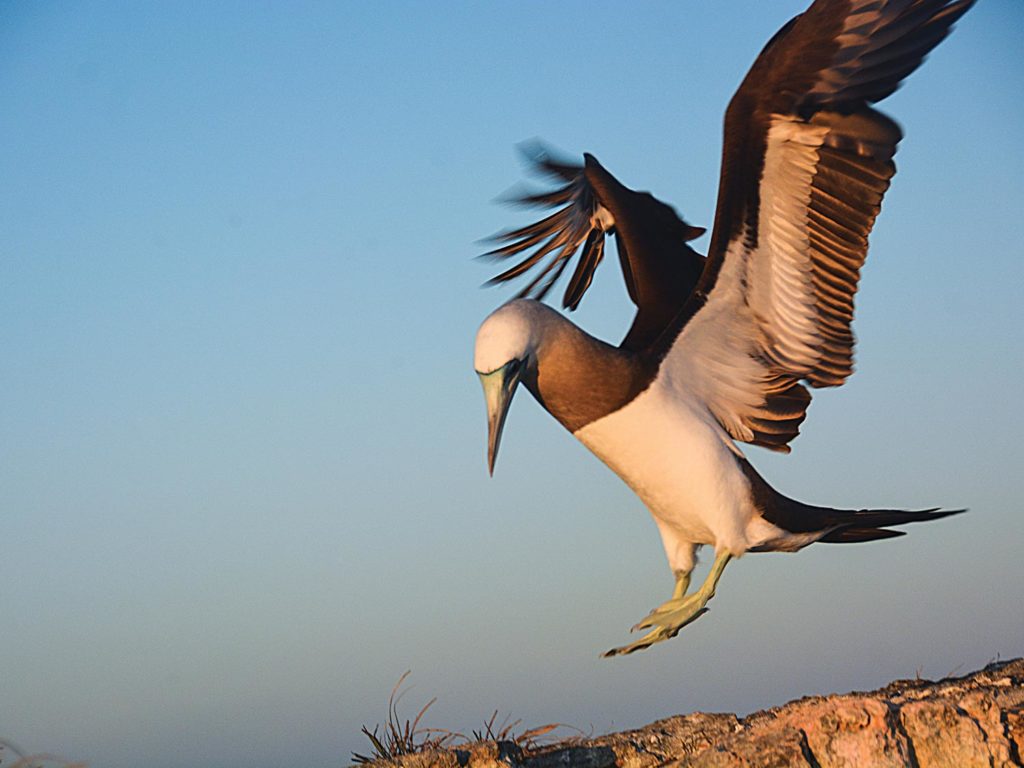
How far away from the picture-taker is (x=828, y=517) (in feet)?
27.0

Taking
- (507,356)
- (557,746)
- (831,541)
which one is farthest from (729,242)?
(557,746)

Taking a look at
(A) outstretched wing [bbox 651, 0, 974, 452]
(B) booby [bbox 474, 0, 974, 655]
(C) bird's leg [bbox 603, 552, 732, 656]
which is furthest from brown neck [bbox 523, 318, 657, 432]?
(C) bird's leg [bbox 603, 552, 732, 656]

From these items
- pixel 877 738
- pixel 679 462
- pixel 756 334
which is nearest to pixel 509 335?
pixel 679 462

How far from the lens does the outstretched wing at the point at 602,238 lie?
946 centimetres

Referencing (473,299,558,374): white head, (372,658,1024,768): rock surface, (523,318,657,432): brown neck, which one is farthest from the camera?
(523,318,657,432): brown neck

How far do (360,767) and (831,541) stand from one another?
3.57 meters

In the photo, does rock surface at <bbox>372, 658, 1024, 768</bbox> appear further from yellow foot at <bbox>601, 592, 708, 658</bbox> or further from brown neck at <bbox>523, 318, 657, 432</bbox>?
brown neck at <bbox>523, 318, 657, 432</bbox>

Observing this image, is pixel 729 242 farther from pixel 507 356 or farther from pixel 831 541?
pixel 831 541

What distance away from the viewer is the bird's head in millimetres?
7312

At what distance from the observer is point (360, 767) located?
7.67 m

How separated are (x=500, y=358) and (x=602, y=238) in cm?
392

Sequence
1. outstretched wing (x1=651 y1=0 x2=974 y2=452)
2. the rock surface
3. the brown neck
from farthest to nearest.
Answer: the brown neck
outstretched wing (x1=651 y1=0 x2=974 y2=452)
the rock surface

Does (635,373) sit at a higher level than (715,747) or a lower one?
higher

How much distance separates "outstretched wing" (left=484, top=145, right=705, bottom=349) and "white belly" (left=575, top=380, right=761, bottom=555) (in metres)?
1.49
